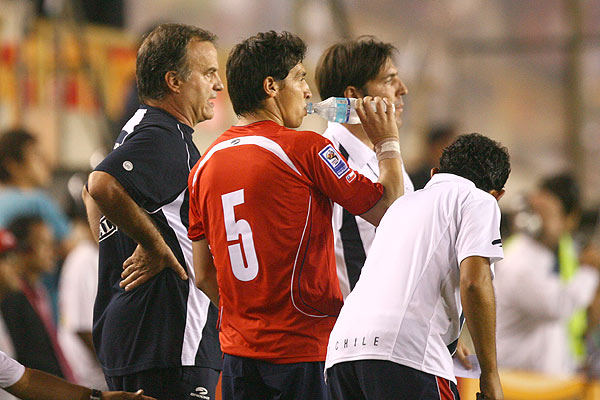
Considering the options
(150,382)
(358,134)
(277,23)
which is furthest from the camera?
(277,23)

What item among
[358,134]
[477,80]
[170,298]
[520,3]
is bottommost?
[170,298]

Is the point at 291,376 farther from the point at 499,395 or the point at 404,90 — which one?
the point at 404,90

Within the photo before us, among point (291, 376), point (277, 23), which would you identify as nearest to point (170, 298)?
point (291, 376)

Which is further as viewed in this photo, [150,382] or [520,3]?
[520,3]

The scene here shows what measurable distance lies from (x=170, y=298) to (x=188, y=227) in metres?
0.24

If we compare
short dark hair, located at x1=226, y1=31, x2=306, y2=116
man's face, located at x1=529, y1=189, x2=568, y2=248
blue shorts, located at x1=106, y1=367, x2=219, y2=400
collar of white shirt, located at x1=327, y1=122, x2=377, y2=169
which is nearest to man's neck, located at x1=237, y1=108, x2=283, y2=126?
short dark hair, located at x1=226, y1=31, x2=306, y2=116

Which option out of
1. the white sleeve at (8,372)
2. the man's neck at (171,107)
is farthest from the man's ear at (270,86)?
the white sleeve at (8,372)

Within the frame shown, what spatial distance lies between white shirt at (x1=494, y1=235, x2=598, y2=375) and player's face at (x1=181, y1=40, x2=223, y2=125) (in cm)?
368

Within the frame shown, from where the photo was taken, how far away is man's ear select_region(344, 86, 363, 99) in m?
3.50

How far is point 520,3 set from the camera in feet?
35.1

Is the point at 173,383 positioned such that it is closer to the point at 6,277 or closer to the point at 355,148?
the point at 355,148

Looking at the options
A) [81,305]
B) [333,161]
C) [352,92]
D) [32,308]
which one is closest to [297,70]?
[333,161]

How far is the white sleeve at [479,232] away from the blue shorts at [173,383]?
0.99m

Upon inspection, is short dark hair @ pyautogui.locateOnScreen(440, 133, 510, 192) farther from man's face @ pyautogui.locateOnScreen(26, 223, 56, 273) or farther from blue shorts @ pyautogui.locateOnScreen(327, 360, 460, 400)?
man's face @ pyautogui.locateOnScreen(26, 223, 56, 273)
